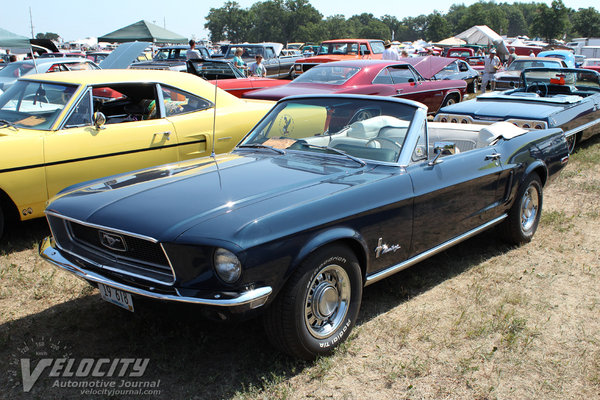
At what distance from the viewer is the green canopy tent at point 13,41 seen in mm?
12812

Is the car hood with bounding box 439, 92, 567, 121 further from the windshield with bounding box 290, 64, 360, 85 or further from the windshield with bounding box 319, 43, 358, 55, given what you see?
the windshield with bounding box 319, 43, 358, 55

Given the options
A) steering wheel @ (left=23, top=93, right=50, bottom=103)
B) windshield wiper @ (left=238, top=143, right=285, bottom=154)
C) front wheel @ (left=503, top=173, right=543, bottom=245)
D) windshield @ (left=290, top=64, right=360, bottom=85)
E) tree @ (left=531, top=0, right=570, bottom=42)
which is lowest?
front wheel @ (left=503, top=173, right=543, bottom=245)

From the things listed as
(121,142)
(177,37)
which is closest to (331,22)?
(177,37)

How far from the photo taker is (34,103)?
5.38 m

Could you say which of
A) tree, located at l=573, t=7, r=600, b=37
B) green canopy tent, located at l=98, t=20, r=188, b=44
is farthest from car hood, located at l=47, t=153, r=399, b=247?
tree, located at l=573, t=7, r=600, b=37

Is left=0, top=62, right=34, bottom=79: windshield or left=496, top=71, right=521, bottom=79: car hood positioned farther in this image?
A: left=496, top=71, right=521, bottom=79: car hood

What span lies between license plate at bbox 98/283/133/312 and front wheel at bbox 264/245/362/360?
72 centimetres

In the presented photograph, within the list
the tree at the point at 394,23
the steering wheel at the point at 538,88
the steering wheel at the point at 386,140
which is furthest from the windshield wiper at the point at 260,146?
the tree at the point at 394,23

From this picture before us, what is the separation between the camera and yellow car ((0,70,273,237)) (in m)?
4.78

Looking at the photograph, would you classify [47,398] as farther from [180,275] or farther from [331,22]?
[331,22]

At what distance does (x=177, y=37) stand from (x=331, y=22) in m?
99.7

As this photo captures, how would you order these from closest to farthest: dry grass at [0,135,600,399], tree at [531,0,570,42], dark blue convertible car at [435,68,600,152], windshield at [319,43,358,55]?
1. dry grass at [0,135,600,399]
2. dark blue convertible car at [435,68,600,152]
3. windshield at [319,43,358,55]
4. tree at [531,0,570,42]

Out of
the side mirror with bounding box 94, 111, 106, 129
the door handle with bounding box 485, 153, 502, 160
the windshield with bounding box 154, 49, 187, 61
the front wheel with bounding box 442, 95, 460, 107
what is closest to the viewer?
the door handle with bounding box 485, 153, 502, 160

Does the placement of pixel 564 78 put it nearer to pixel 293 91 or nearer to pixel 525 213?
pixel 293 91
